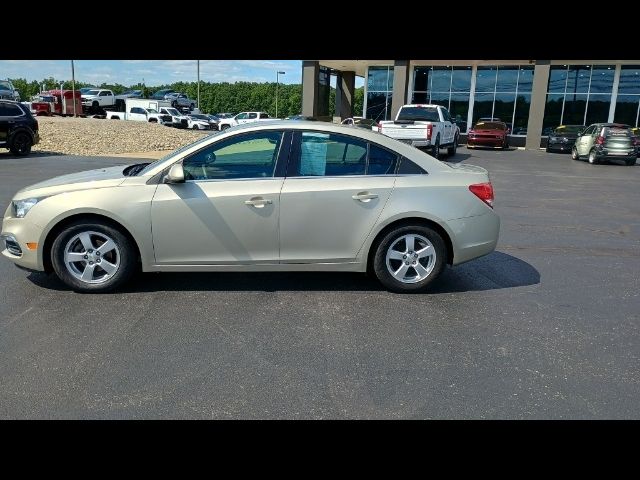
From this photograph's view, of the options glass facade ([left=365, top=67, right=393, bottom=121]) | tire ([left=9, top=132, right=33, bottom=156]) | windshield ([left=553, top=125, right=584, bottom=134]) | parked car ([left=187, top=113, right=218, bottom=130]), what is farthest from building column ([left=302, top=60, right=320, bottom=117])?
tire ([left=9, top=132, right=33, bottom=156])

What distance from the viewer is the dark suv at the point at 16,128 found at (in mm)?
17797

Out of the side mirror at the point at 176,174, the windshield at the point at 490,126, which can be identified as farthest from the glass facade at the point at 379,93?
the side mirror at the point at 176,174

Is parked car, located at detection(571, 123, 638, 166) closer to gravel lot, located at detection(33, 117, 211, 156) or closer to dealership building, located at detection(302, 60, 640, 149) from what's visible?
dealership building, located at detection(302, 60, 640, 149)

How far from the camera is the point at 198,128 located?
42250mm

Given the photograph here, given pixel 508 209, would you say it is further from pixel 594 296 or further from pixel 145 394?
pixel 145 394

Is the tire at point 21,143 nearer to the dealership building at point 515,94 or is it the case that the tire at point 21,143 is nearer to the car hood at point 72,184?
the car hood at point 72,184

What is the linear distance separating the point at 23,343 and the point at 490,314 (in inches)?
145

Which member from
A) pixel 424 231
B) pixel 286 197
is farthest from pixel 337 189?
pixel 424 231

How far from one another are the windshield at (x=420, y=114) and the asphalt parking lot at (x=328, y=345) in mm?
14142

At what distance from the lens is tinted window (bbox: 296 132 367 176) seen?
503cm

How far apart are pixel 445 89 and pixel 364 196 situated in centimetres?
3473

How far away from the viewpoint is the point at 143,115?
4294 centimetres

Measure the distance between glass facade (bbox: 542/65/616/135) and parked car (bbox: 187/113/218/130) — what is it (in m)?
25.1

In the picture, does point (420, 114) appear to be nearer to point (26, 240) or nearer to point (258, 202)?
point (258, 202)
